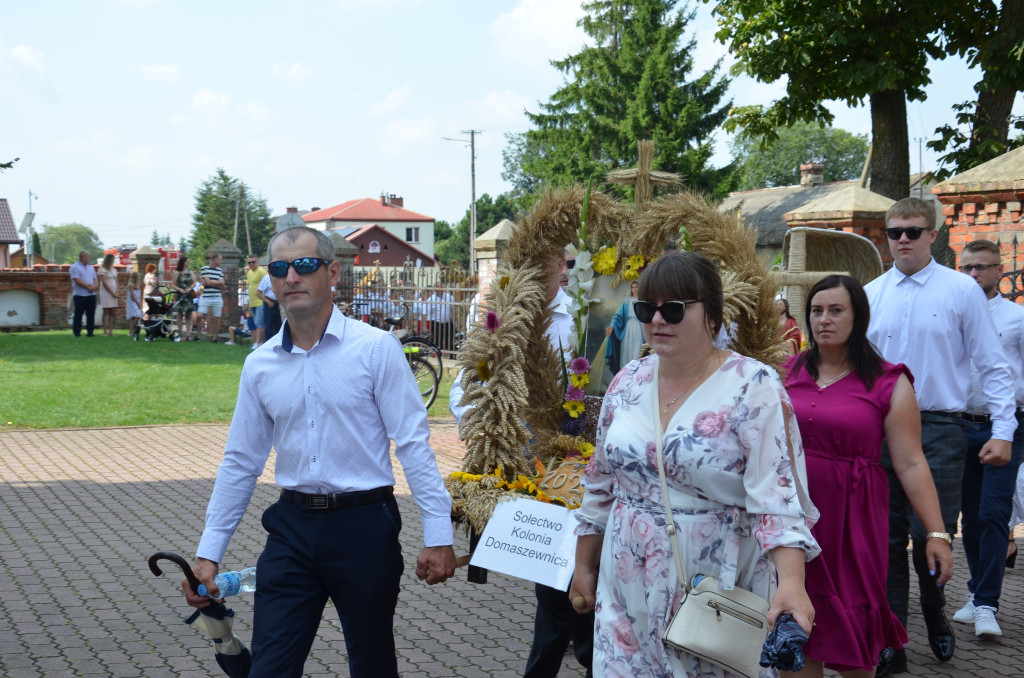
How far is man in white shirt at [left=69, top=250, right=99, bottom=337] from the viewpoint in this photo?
2266 centimetres

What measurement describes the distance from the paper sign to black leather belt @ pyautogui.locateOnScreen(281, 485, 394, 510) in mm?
759

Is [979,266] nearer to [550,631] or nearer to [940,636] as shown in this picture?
[940,636]

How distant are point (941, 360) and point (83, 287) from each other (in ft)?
71.7

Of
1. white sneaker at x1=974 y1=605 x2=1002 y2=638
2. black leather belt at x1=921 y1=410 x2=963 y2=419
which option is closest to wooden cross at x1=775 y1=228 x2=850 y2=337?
black leather belt at x1=921 y1=410 x2=963 y2=419

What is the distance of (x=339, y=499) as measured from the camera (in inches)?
132

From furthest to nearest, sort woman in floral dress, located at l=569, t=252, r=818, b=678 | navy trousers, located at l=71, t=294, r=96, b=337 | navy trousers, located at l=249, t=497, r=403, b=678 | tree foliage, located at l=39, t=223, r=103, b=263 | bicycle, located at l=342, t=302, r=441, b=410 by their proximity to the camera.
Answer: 1. tree foliage, located at l=39, t=223, r=103, b=263
2. navy trousers, located at l=71, t=294, r=96, b=337
3. bicycle, located at l=342, t=302, r=441, b=410
4. navy trousers, located at l=249, t=497, r=403, b=678
5. woman in floral dress, located at l=569, t=252, r=818, b=678

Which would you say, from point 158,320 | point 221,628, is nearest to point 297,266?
point 221,628

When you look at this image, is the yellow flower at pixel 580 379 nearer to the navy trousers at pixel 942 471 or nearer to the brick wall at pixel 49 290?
the navy trousers at pixel 942 471

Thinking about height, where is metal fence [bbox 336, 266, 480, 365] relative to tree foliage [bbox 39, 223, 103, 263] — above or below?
below

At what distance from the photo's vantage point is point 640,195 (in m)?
4.97

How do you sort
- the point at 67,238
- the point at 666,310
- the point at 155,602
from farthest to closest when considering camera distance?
the point at 67,238 < the point at 155,602 < the point at 666,310

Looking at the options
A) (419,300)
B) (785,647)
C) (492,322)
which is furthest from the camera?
(419,300)

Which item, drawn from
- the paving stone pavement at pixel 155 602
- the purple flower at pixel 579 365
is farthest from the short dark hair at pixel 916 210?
the paving stone pavement at pixel 155 602

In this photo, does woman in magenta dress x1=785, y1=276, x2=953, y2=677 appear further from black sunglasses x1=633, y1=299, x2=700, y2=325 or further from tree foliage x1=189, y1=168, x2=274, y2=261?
tree foliage x1=189, y1=168, x2=274, y2=261
